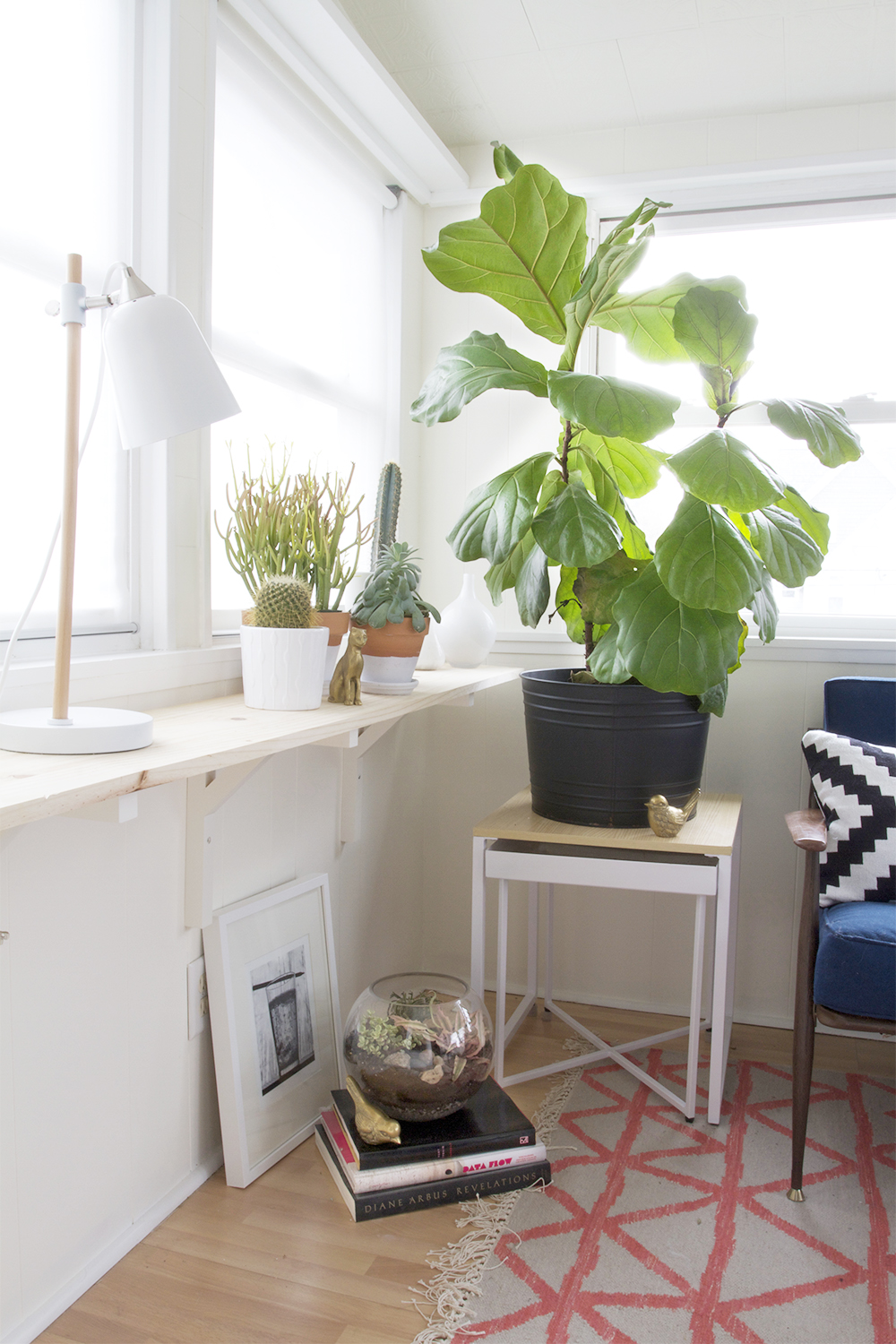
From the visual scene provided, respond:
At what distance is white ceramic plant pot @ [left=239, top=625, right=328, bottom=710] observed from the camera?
1489mm

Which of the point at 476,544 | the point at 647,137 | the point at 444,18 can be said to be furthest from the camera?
the point at 647,137

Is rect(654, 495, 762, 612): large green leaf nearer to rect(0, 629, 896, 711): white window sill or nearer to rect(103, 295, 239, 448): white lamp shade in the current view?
rect(0, 629, 896, 711): white window sill

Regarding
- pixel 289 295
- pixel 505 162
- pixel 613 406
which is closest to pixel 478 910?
pixel 613 406

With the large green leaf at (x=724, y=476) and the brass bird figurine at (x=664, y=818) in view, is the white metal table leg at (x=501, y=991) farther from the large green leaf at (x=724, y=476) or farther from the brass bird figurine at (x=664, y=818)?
the large green leaf at (x=724, y=476)

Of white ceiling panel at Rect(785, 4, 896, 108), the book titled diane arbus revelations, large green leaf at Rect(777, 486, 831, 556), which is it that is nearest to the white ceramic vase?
large green leaf at Rect(777, 486, 831, 556)

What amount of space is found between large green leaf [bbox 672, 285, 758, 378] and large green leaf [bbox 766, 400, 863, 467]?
124mm

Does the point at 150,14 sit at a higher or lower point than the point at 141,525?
higher

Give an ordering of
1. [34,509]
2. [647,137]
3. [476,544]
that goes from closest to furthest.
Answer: [34,509], [476,544], [647,137]

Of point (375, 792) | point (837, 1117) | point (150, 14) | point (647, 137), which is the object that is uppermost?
point (647, 137)

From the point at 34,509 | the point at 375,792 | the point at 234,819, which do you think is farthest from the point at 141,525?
the point at 375,792

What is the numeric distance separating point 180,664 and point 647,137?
188cm

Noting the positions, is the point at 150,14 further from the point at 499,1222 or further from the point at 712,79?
the point at 499,1222

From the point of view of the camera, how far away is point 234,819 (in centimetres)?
171

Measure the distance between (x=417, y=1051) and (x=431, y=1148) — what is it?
0.15 meters
